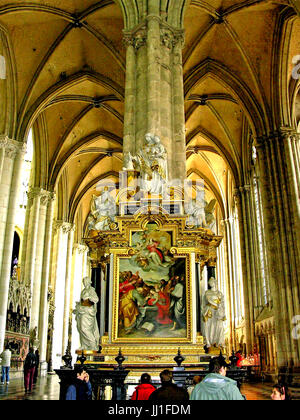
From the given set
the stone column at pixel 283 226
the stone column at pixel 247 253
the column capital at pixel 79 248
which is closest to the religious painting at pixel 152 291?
the stone column at pixel 283 226

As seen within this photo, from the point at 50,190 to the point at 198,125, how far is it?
8954 millimetres

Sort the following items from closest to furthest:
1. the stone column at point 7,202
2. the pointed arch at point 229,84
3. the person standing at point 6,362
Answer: the person standing at point 6,362
the stone column at point 7,202
the pointed arch at point 229,84

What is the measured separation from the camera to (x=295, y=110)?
1911cm

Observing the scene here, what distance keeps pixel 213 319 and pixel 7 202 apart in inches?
462

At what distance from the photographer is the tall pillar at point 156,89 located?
1119cm

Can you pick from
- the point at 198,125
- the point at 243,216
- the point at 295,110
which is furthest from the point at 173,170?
the point at 198,125

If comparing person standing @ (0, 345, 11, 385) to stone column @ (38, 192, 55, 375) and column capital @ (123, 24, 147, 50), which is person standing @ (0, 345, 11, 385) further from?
column capital @ (123, 24, 147, 50)

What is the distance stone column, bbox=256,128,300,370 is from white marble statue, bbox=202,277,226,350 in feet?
27.1

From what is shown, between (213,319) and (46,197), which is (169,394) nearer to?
(213,319)

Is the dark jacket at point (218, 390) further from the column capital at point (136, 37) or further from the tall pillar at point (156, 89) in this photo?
the column capital at point (136, 37)

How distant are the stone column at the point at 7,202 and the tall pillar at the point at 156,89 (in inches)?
287

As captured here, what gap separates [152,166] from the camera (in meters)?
9.03

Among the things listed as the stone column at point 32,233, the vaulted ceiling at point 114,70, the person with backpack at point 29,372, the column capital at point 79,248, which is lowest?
the person with backpack at point 29,372
